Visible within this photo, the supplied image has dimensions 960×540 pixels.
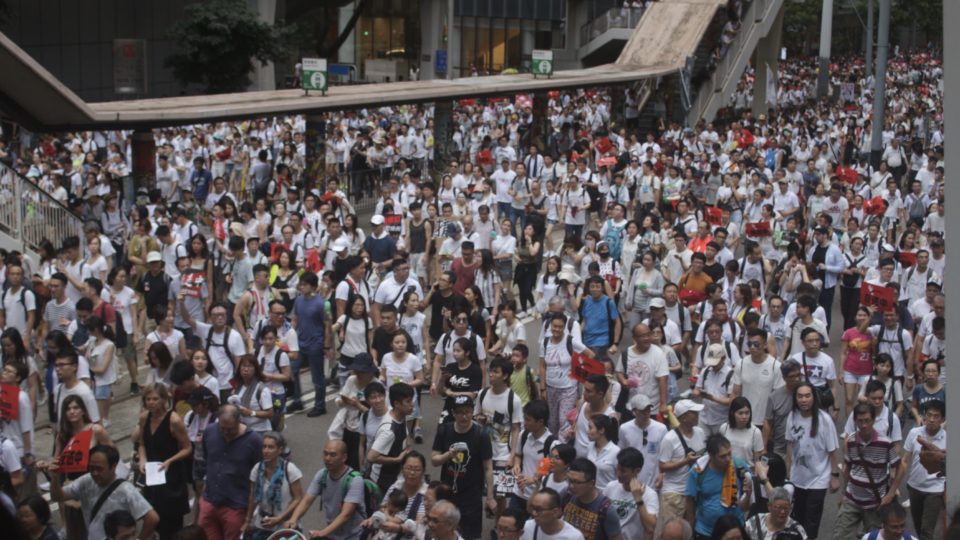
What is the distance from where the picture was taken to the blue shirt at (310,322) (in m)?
12.8

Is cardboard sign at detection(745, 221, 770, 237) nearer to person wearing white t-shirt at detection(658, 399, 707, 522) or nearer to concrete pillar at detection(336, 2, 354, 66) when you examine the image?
person wearing white t-shirt at detection(658, 399, 707, 522)

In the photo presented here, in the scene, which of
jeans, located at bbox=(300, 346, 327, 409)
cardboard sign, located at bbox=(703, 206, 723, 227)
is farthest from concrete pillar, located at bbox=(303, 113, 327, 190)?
jeans, located at bbox=(300, 346, 327, 409)

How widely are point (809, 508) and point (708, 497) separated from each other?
1.29m

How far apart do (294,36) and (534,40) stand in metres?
26.0

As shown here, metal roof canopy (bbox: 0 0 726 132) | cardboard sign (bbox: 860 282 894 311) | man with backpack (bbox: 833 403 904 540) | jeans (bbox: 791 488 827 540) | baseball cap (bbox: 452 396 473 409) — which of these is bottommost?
jeans (bbox: 791 488 827 540)

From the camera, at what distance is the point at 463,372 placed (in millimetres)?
10828

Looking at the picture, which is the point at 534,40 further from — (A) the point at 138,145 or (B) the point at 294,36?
(A) the point at 138,145

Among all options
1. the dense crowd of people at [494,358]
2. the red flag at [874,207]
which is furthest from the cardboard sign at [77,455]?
the red flag at [874,207]

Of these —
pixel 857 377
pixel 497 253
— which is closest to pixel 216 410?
pixel 857 377

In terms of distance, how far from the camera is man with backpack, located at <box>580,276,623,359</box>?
12539mm

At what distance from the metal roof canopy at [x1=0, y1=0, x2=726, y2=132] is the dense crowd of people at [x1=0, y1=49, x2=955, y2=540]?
1.28 metres

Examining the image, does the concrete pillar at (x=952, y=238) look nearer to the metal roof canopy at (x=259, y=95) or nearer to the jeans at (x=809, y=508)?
the jeans at (x=809, y=508)

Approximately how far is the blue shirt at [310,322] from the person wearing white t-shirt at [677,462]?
4866mm

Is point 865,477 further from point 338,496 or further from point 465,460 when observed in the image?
point 338,496
